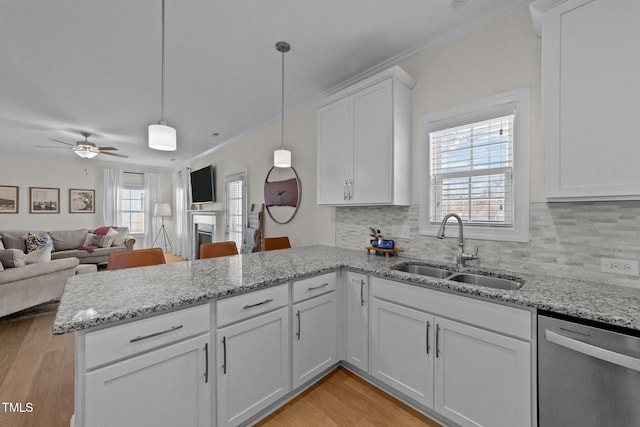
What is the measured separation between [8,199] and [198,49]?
23.5 feet

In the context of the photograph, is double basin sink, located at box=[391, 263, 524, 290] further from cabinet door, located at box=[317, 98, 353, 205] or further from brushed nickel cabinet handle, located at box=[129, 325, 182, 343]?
brushed nickel cabinet handle, located at box=[129, 325, 182, 343]

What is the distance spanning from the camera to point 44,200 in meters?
6.44

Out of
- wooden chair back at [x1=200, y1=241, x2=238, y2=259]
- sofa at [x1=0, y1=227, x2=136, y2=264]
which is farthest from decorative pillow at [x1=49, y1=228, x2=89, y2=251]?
wooden chair back at [x1=200, y1=241, x2=238, y2=259]

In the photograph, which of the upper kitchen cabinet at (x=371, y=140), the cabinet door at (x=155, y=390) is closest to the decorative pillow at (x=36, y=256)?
the cabinet door at (x=155, y=390)

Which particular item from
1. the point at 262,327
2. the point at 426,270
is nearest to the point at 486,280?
the point at 426,270

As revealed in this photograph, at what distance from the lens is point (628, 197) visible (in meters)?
1.25

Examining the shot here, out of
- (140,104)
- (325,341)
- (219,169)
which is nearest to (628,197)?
(325,341)

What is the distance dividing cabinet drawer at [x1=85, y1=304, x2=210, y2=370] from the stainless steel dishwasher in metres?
1.63

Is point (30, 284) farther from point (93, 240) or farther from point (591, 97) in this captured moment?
point (591, 97)

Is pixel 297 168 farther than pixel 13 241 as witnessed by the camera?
No

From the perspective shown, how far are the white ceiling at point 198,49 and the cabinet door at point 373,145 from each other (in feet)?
1.47

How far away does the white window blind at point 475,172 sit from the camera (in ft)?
6.17

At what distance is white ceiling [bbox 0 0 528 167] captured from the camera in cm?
187

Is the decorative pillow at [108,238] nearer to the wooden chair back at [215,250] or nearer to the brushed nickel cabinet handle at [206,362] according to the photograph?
the wooden chair back at [215,250]
